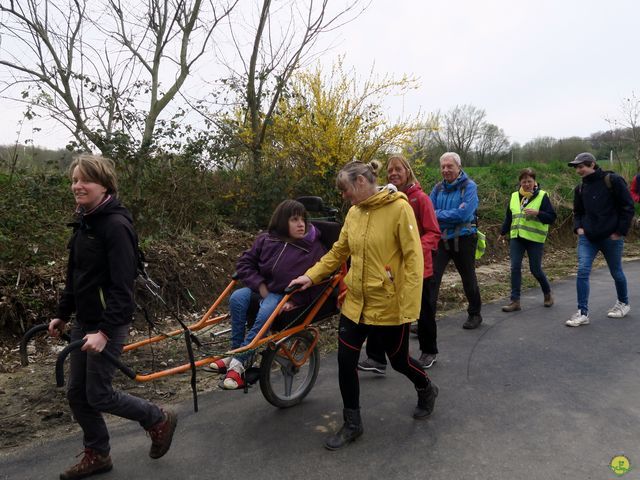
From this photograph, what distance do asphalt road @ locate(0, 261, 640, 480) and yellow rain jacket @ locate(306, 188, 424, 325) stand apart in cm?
93

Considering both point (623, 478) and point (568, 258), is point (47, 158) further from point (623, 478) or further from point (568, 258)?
point (568, 258)

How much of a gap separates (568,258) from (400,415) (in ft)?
32.4

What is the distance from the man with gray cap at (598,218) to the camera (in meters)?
6.09

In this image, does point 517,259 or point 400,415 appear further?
point 517,259

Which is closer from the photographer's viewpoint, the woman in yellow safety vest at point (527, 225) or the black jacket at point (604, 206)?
the black jacket at point (604, 206)

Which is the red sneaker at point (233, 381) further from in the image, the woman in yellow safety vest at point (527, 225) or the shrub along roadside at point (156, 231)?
the woman in yellow safety vest at point (527, 225)

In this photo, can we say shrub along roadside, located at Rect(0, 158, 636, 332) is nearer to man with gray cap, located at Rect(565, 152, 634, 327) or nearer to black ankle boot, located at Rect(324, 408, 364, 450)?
black ankle boot, located at Rect(324, 408, 364, 450)

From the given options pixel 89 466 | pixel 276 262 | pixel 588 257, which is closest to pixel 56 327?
pixel 89 466

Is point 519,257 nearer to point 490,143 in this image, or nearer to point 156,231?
point 156,231

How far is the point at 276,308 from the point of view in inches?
148

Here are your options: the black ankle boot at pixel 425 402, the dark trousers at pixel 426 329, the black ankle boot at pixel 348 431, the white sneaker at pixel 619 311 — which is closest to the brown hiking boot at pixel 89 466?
the black ankle boot at pixel 348 431

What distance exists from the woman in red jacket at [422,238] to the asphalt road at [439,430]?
16cm

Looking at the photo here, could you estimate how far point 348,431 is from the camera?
11.6 feet

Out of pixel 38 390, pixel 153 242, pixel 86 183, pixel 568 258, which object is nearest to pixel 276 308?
pixel 86 183
